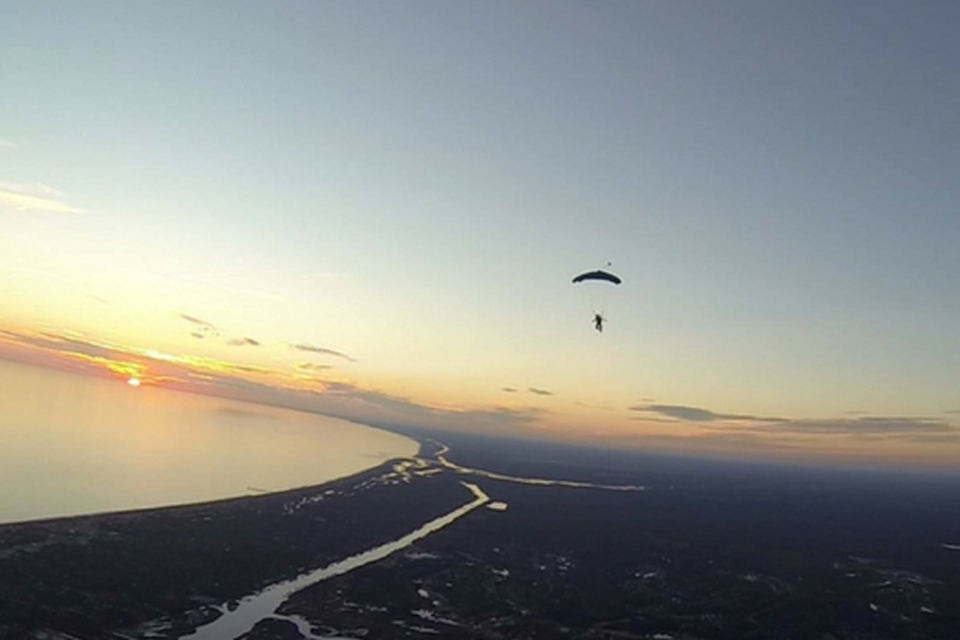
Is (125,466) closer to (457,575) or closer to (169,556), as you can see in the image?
(169,556)

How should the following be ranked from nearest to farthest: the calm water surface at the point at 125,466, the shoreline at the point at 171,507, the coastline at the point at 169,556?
the coastline at the point at 169,556, the shoreline at the point at 171,507, the calm water surface at the point at 125,466

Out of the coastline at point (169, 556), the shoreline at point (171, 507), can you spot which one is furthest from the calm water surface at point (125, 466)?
the coastline at point (169, 556)

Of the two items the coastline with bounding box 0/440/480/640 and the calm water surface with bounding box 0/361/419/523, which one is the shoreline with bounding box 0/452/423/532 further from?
the calm water surface with bounding box 0/361/419/523

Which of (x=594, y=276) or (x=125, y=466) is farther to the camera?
(x=125, y=466)

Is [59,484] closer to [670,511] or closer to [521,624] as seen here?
[521,624]

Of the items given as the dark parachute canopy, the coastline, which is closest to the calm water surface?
the coastline

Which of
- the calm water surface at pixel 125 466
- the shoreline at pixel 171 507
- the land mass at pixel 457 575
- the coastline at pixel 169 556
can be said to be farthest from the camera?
the calm water surface at pixel 125 466

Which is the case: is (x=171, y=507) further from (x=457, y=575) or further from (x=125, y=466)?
(x=125, y=466)

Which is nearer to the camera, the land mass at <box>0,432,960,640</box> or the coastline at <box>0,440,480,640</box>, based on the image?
the coastline at <box>0,440,480,640</box>

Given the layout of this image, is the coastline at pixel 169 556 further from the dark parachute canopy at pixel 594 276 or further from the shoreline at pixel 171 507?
the dark parachute canopy at pixel 594 276

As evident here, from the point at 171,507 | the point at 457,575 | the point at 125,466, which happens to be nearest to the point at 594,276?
the point at 457,575

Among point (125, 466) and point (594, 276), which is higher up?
point (594, 276)

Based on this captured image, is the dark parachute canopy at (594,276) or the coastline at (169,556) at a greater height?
the dark parachute canopy at (594,276)
